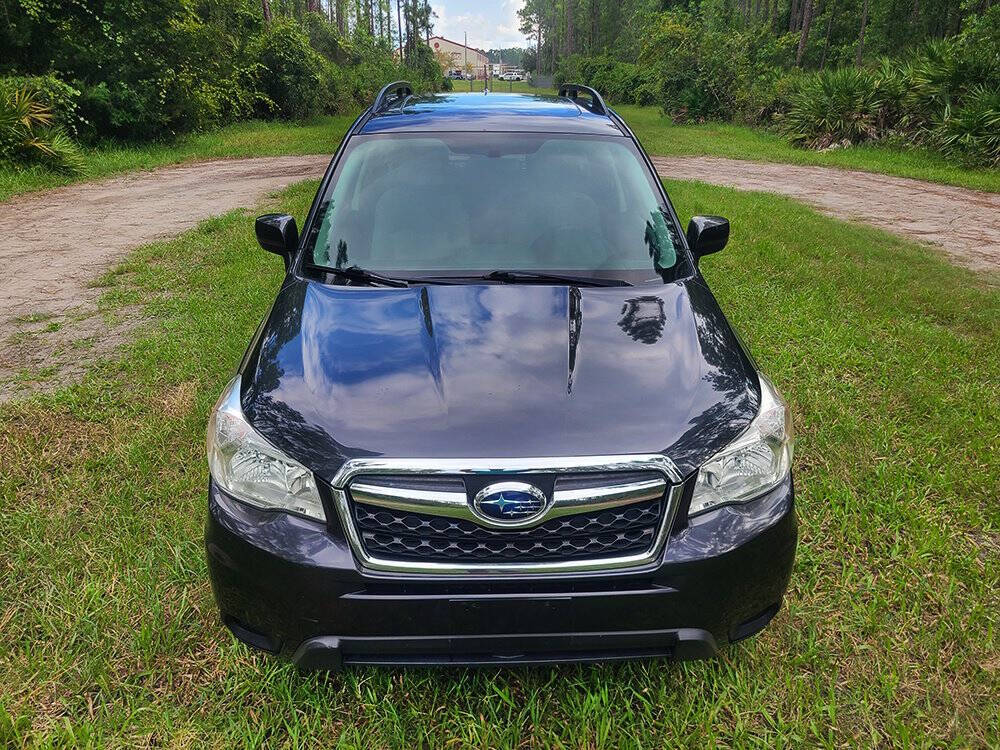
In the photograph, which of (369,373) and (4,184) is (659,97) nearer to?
(4,184)

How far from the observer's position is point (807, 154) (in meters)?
16.1

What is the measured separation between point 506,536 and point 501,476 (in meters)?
0.16

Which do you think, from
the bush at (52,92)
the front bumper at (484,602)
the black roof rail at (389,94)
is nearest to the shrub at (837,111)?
the black roof rail at (389,94)

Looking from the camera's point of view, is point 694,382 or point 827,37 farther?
point 827,37

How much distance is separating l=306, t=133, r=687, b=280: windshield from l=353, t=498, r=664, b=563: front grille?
3.79ft

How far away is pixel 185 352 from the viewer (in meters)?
4.59

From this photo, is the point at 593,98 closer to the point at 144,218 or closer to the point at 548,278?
the point at 548,278

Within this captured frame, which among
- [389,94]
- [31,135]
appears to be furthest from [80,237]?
[389,94]

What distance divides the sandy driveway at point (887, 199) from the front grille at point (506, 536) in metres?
6.65

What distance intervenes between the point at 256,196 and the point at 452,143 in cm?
807

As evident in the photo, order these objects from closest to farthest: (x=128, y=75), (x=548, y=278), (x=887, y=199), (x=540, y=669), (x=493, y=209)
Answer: (x=540, y=669)
(x=548, y=278)
(x=493, y=209)
(x=887, y=199)
(x=128, y=75)

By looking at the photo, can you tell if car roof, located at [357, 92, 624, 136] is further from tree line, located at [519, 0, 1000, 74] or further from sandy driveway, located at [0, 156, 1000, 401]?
tree line, located at [519, 0, 1000, 74]

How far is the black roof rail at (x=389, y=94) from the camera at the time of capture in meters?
3.82

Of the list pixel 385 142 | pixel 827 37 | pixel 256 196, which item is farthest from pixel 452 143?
pixel 827 37
